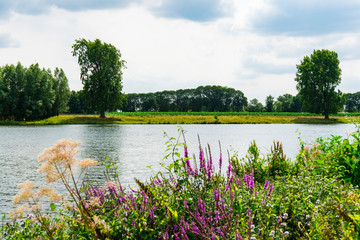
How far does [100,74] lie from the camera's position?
223 feet

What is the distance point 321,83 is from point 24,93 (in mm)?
64112

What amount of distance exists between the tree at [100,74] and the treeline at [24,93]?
30.3 feet

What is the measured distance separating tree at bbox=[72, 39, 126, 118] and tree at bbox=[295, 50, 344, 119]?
41.3 meters

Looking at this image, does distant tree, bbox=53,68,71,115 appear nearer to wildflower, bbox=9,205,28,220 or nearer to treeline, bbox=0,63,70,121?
treeline, bbox=0,63,70,121

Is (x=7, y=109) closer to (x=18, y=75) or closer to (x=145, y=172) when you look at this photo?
(x=18, y=75)

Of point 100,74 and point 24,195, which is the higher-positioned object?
point 100,74

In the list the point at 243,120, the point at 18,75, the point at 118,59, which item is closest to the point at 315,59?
the point at 243,120

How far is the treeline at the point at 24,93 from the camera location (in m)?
67.1

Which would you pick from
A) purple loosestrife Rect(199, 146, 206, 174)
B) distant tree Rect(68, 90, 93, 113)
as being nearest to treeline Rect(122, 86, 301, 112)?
distant tree Rect(68, 90, 93, 113)

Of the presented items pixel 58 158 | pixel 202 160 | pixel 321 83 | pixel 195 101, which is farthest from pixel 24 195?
pixel 195 101

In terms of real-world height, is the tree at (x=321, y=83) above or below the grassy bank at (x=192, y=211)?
above

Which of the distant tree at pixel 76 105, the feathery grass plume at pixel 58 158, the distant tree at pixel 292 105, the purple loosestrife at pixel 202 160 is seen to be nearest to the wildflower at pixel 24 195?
the feathery grass plume at pixel 58 158

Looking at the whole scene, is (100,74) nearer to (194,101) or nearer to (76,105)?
(76,105)

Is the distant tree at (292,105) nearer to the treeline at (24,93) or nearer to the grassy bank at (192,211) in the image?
the treeline at (24,93)
